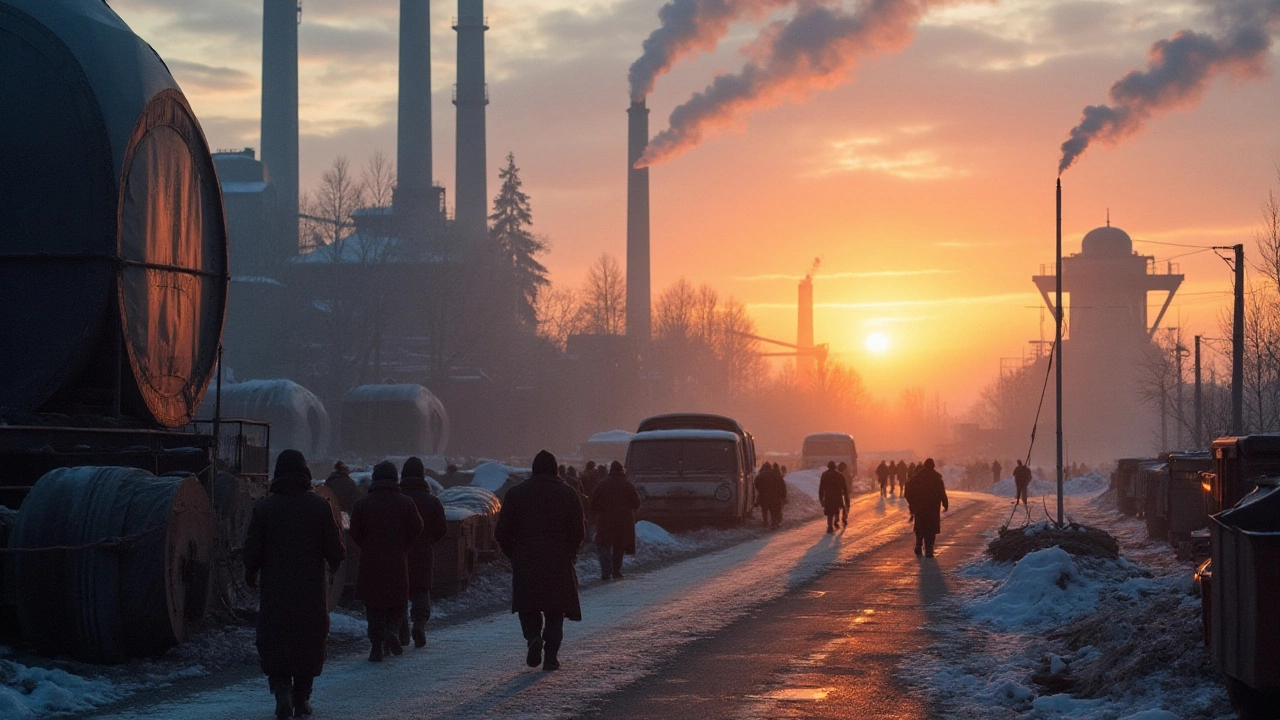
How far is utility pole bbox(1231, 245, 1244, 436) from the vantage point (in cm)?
3622

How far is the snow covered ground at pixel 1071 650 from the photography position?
1048cm

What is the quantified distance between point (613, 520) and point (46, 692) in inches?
506

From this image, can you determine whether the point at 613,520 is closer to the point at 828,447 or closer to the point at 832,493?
the point at 832,493

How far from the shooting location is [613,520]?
891 inches

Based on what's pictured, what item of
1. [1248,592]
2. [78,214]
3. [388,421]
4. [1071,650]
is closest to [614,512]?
[1071,650]

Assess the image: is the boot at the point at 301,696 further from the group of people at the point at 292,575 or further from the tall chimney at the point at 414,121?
the tall chimney at the point at 414,121

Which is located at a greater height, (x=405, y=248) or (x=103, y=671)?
(x=405, y=248)

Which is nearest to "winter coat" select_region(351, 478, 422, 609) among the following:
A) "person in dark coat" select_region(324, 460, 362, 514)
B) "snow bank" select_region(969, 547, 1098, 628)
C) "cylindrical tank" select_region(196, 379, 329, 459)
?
"person in dark coat" select_region(324, 460, 362, 514)

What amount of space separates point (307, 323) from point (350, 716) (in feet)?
275

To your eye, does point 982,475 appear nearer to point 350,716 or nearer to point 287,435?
point 287,435

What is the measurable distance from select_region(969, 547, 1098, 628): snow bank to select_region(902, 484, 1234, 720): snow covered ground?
2cm

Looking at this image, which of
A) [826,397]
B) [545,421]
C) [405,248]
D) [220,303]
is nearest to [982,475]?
[545,421]

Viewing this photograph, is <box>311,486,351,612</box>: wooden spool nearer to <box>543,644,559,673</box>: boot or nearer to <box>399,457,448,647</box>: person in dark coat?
<box>399,457,448,647</box>: person in dark coat

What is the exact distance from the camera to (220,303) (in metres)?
15.4
